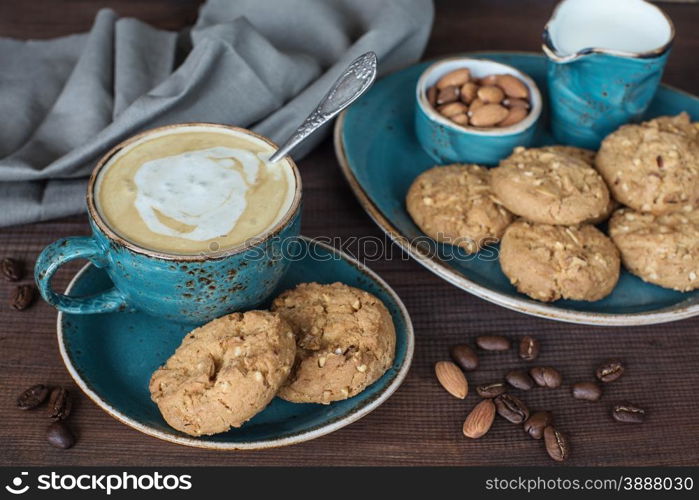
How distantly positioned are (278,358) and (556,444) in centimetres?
52

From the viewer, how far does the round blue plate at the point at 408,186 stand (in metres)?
1.43

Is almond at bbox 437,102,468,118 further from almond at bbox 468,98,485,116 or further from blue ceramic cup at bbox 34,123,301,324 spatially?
blue ceramic cup at bbox 34,123,301,324

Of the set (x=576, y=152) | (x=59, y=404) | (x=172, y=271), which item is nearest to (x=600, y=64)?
(x=576, y=152)

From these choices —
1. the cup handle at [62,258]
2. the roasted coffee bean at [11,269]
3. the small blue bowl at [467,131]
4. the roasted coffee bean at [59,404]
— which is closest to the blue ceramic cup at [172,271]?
the cup handle at [62,258]

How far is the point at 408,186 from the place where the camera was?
1744 mm

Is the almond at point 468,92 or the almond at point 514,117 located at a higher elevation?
the almond at point 468,92

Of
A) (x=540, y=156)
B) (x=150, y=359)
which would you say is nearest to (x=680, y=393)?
(x=540, y=156)

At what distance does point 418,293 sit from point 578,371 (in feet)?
1.17

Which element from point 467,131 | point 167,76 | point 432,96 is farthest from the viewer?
point 167,76

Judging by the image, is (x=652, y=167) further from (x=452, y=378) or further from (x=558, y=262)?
(x=452, y=378)

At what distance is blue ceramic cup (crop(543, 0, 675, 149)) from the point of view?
5.30 feet

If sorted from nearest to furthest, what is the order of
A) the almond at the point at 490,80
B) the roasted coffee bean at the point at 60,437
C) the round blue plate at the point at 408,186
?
the roasted coffee bean at the point at 60,437
the round blue plate at the point at 408,186
the almond at the point at 490,80

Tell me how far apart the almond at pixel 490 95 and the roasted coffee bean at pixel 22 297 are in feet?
3.55

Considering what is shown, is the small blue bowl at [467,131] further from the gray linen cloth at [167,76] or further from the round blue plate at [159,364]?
the round blue plate at [159,364]
